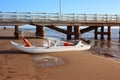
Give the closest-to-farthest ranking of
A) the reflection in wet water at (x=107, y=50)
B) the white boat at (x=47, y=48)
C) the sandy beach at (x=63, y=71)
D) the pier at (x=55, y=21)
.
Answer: the sandy beach at (x=63, y=71)
the white boat at (x=47, y=48)
the reflection in wet water at (x=107, y=50)
the pier at (x=55, y=21)

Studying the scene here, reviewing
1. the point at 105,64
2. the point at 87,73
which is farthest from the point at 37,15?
the point at 87,73

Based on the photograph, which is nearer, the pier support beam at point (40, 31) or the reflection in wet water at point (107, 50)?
the reflection in wet water at point (107, 50)

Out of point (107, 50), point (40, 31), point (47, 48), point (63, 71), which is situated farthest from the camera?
point (40, 31)

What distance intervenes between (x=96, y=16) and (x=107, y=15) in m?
1.69

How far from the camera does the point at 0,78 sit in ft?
31.6

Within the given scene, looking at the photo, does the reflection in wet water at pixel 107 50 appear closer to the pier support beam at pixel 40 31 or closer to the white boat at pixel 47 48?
the white boat at pixel 47 48

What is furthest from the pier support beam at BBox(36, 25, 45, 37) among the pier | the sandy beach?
the sandy beach

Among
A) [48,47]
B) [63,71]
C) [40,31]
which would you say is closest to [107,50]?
[48,47]

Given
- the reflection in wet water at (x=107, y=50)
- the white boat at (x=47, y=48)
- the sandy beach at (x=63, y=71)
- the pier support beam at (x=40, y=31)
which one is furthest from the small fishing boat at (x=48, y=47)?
the pier support beam at (x=40, y=31)

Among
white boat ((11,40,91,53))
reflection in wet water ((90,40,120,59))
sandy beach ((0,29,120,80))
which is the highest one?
white boat ((11,40,91,53))

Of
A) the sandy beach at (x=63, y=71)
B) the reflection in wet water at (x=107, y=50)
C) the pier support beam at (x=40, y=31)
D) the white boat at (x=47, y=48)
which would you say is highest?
the pier support beam at (x=40, y=31)

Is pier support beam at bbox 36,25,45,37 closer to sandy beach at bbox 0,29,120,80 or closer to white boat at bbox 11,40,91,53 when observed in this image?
white boat at bbox 11,40,91,53

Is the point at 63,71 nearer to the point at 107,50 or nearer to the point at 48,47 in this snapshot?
the point at 48,47

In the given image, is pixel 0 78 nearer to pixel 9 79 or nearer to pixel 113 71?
pixel 9 79
